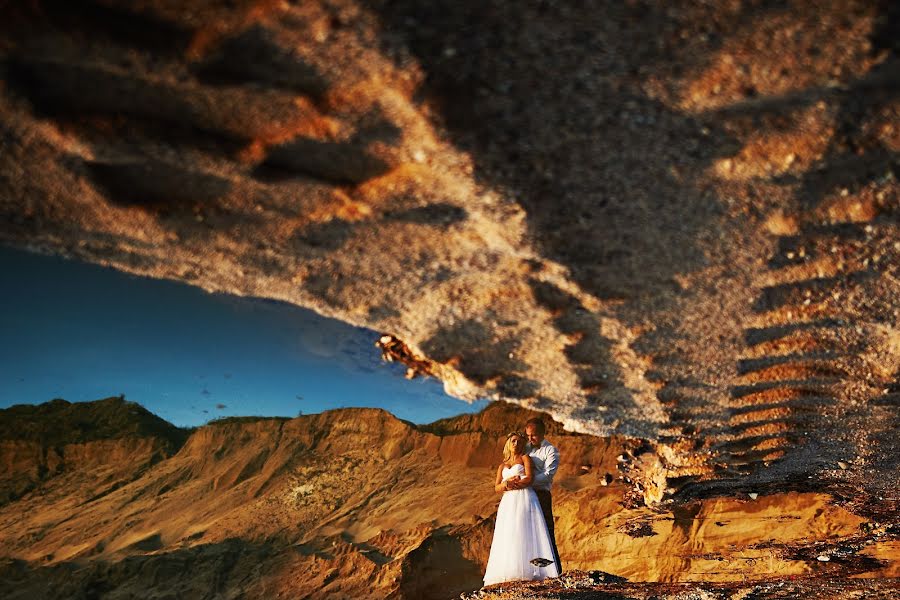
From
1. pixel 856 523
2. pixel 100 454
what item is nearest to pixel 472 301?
pixel 856 523

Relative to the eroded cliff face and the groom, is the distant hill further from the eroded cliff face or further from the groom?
the eroded cliff face

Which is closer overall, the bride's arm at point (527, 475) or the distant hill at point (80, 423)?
the bride's arm at point (527, 475)

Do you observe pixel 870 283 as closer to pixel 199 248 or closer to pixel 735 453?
pixel 735 453

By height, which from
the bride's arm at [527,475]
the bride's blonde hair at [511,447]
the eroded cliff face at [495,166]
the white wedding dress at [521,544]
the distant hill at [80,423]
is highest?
the distant hill at [80,423]

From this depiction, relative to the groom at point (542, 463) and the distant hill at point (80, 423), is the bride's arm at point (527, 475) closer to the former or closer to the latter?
the groom at point (542, 463)

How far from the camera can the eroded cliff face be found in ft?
4.60

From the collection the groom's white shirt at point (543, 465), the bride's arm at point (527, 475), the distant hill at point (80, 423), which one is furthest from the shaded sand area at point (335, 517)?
the bride's arm at point (527, 475)

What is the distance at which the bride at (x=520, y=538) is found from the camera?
4.22 metres

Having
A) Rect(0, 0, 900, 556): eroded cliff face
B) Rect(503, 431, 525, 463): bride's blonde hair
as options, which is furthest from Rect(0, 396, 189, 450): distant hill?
Rect(0, 0, 900, 556): eroded cliff face

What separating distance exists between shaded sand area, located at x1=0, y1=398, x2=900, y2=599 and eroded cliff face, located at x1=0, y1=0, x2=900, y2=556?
82.1 inches

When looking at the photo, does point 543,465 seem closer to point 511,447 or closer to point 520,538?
point 511,447

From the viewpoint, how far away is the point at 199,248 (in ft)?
7.13

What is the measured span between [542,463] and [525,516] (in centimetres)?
40

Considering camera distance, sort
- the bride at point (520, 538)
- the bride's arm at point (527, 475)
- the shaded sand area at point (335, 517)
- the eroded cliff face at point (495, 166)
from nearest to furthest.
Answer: the eroded cliff face at point (495, 166), the bride at point (520, 538), the bride's arm at point (527, 475), the shaded sand area at point (335, 517)
